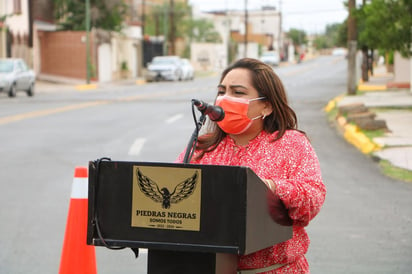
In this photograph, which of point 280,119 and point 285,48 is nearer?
point 280,119

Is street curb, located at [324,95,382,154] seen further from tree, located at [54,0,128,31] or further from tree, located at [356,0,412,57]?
tree, located at [54,0,128,31]

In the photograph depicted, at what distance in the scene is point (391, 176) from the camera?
12.0m

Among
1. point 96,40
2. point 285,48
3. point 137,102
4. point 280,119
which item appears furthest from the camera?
point 285,48

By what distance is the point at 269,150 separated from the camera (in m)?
3.48

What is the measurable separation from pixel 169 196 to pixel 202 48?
86.3 meters

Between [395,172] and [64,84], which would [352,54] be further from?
[64,84]

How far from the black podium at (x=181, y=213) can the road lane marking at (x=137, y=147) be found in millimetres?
11505

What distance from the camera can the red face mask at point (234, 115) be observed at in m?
3.48

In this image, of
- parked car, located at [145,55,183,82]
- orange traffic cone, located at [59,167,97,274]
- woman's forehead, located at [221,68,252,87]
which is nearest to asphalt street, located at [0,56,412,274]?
orange traffic cone, located at [59,167,97,274]

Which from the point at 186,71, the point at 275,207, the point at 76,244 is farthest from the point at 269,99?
the point at 186,71

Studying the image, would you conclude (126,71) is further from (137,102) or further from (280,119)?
(280,119)

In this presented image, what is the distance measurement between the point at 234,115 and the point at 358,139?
42.2 ft

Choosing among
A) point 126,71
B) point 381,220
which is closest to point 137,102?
point 381,220

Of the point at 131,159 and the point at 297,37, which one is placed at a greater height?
the point at 297,37
